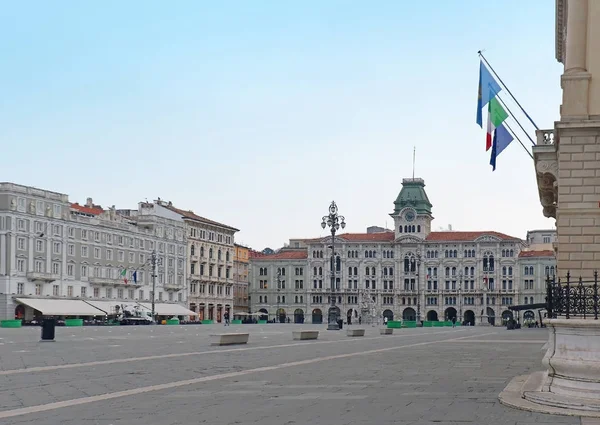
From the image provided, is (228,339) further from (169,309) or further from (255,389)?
(169,309)

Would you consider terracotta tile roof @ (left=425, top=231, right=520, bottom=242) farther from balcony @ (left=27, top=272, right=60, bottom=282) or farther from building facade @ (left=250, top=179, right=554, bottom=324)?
balcony @ (left=27, top=272, right=60, bottom=282)

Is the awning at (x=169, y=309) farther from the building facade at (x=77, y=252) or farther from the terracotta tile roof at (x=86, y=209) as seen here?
the terracotta tile roof at (x=86, y=209)

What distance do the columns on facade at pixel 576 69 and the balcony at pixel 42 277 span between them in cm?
8316

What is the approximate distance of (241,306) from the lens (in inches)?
6683

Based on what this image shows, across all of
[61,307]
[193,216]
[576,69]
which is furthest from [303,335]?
[193,216]

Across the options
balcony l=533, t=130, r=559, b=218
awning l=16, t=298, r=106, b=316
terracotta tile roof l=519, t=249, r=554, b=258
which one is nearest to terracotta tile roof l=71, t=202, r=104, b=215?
awning l=16, t=298, r=106, b=316

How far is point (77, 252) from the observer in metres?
110

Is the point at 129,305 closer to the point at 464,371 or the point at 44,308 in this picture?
the point at 44,308

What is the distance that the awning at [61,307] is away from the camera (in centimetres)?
9925

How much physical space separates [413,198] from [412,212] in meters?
3.45

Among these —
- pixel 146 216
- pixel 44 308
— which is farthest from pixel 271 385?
pixel 146 216

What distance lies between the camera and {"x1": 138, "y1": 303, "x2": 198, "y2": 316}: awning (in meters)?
124

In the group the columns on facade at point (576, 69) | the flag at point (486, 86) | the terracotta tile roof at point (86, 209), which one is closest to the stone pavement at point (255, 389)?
the columns on facade at point (576, 69)

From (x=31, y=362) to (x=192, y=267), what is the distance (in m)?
116
